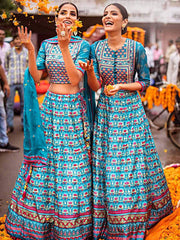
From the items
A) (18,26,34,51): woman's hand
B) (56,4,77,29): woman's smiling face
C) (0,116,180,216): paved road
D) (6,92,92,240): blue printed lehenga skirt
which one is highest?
(56,4,77,29): woman's smiling face

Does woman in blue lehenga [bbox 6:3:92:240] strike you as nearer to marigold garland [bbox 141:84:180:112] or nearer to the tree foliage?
the tree foliage

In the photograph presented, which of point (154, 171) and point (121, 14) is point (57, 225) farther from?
point (121, 14)

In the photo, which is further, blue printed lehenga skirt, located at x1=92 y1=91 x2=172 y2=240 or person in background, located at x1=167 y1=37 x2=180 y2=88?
person in background, located at x1=167 y1=37 x2=180 y2=88

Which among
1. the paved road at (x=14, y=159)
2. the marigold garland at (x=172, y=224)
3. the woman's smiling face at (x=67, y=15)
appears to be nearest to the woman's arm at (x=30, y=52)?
the woman's smiling face at (x=67, y=15)

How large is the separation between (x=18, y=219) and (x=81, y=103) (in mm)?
1170

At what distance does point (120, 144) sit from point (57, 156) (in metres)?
0.55

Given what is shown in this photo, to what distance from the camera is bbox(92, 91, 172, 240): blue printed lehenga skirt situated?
288 cm

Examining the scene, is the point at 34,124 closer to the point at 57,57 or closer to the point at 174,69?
the point at 57,57

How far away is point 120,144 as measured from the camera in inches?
115

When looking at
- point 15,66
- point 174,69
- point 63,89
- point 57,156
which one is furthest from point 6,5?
point 174,69

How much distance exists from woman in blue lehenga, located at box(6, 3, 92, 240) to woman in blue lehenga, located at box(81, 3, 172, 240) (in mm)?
133

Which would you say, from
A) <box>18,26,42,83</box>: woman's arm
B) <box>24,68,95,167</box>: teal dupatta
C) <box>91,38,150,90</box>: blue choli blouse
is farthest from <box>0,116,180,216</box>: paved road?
<box>91,38,150,90</box>: blue choli blouse

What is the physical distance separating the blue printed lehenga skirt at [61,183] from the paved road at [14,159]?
0.86 m

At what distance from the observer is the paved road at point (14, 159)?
408 cm
